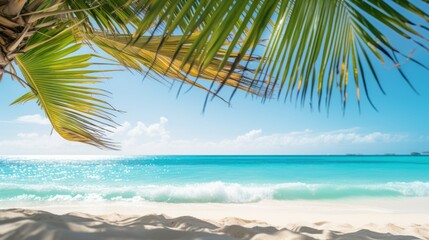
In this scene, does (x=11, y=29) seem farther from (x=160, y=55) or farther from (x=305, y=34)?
(x=305, y=34)

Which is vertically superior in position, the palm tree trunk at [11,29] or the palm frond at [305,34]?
the palm tree trunk at [11,29]

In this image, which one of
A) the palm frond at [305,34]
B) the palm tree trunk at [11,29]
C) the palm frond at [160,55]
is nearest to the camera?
the palm frond at [305,34]

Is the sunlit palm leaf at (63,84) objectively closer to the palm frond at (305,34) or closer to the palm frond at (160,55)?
the palm frond at (160,55)

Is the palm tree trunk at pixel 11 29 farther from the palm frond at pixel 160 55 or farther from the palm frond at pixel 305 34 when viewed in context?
the palm frond at pixel 305 34

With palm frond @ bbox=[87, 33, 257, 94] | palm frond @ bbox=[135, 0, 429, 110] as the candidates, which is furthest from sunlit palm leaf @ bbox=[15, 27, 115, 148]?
palm frond @ bbox=[135, 0, 429, 110]

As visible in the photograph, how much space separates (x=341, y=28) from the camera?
705 mm

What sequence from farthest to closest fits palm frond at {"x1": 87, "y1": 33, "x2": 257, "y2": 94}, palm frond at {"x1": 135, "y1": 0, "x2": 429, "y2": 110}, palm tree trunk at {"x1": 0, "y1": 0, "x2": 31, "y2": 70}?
palm frond at {"x1": 87, "y1": 33, "x2": 257, "y2": 94}
palm tree trunk at {"x1": 0, "y1": 0, "x2": 31, "y2": 70}
palm frond at {"x1": 135, "y1": 0, "x2": 429, "y2": 110}

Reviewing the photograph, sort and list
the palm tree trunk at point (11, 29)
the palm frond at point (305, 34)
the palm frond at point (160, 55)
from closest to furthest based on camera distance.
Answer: the palm frond at point (305, 34), the palm tree trunk at point (11, 29), the palm frond at point (160, 55)

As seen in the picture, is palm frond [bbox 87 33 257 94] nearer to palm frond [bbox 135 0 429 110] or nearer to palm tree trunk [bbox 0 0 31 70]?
palm tree trunk [bbox 0 0 31 70]

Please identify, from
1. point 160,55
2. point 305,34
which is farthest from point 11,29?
point 305,34

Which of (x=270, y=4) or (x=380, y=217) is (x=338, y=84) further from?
(x=380, y=217)

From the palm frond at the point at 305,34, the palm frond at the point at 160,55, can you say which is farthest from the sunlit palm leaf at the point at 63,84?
the palm frond at the point at 305,34

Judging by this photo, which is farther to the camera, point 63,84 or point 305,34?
point 63,84

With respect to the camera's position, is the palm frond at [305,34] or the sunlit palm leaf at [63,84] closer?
the palm frond at [305,34]
